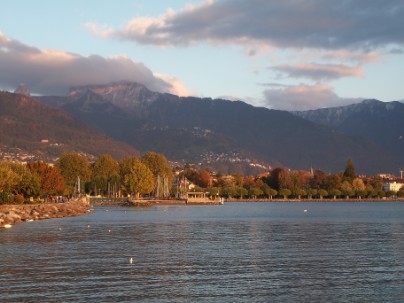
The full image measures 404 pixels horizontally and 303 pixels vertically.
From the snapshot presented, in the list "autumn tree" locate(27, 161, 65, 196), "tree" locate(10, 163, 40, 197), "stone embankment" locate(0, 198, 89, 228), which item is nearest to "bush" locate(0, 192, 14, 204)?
"stone embankment" locate(0, 198, 89, 228)

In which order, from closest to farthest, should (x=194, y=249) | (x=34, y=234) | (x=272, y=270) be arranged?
1. (x=272, y=270)
2. (x=194, y=249)
3. (x=34, y=234)

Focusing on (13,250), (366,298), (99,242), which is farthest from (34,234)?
(366,298)

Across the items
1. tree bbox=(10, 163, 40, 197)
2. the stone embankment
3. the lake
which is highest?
tree bbox=(10, 163, 40, 197)

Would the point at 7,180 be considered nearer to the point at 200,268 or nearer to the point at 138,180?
the point at 138,180

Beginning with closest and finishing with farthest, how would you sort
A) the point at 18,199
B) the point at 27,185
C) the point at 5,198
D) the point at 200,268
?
the point at 200,268, the point at 5,198, the point at 18,199, the point at 27,185

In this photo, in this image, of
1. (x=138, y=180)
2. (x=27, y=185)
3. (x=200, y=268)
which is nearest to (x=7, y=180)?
(x=27, y=185)

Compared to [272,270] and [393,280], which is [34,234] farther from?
[393,280]

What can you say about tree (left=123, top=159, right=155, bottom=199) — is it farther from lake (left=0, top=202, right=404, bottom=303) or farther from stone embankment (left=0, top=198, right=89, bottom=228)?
lake (left=0, top=202, right=404, bottom=303)

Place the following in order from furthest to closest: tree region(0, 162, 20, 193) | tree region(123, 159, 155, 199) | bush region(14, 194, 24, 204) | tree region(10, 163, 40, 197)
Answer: tree region(123, 159, 155, 199) < tree region(10, 163, 40, 197) < bush region(14, 194, 24, 204) < tree region(0, 162, 20, 193)

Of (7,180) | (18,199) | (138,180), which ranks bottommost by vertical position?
(18,199)

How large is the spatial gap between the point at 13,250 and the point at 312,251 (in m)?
22.5

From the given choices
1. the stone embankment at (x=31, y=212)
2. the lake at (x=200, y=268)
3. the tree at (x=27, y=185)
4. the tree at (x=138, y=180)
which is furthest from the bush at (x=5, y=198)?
the tree at (x=138, y=180)

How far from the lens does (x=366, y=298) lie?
32.6 meters

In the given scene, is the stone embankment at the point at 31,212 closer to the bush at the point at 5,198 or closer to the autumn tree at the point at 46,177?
the bush at the point at 5,198
